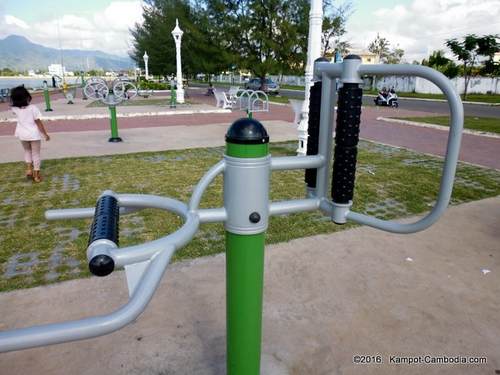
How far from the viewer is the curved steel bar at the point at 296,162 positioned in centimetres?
134

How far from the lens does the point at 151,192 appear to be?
495cm

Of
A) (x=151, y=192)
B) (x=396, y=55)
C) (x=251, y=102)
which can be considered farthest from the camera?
(x=396, y=55)

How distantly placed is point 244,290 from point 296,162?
484mm

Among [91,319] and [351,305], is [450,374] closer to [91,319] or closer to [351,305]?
[351,305]

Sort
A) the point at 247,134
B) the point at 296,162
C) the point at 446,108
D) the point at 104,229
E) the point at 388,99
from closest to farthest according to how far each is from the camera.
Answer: the point at 104,229, the point at 247,134, the point at 296,162, the point at 388,99, the point at 446,108

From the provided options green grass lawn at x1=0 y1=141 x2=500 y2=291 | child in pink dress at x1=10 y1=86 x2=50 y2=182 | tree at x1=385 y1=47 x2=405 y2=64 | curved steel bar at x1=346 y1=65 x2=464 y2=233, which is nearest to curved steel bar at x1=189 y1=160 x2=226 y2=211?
curved steel bar at x1=346 y1=65 x2=464 y2=233

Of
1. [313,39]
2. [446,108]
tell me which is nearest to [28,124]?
[313,39]

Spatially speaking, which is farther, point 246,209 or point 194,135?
point 194,135

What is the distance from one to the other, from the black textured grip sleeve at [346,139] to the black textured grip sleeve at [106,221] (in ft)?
2.42

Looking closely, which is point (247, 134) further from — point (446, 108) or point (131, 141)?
point (446, 108)

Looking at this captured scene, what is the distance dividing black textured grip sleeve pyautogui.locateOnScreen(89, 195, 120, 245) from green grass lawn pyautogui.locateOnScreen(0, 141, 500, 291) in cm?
199

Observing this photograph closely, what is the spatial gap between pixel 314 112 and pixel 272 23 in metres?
23.7

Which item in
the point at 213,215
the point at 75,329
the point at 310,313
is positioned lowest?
the point at 310,313

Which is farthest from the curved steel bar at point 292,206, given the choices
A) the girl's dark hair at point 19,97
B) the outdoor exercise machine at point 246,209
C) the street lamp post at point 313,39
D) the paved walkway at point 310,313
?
the girl's dark hair at point 19,97
